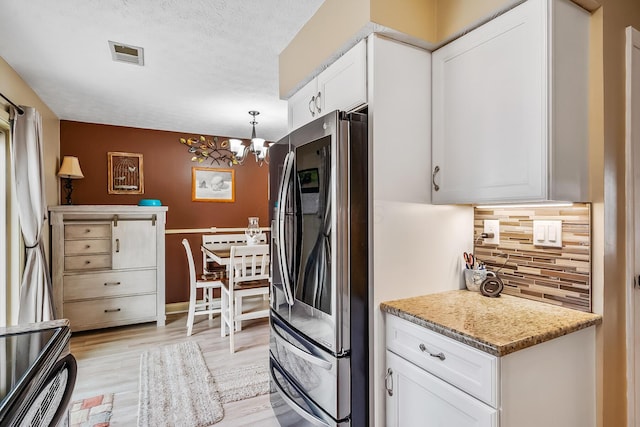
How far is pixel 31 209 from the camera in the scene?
280cm

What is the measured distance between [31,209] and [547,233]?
364cm

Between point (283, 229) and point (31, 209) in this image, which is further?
point (31, 209)

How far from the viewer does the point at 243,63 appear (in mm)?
2498

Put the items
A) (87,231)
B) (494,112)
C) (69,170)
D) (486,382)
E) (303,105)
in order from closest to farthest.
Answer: (486,382) < (494,112) < (303,105) < (87,231) < (69,170)

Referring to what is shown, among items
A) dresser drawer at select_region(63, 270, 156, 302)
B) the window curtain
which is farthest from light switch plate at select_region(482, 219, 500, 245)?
dresser drawer at select_region(63, 270, 156, 302)

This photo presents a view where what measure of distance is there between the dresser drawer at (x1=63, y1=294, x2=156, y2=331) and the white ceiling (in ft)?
6.71

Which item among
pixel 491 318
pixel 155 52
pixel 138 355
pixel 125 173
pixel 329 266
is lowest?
pixel 138 355

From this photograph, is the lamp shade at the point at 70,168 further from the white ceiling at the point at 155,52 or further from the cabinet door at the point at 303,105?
the cabinet door at the point at 303,105

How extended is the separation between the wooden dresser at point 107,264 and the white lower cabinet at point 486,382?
128 inches

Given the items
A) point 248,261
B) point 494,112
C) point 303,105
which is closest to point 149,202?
point 248,261

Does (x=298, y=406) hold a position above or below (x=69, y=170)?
below

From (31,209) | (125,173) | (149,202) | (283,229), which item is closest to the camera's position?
(283,229)

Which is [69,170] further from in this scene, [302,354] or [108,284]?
[302,354]

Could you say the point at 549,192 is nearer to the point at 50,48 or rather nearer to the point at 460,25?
the point at 460,25
